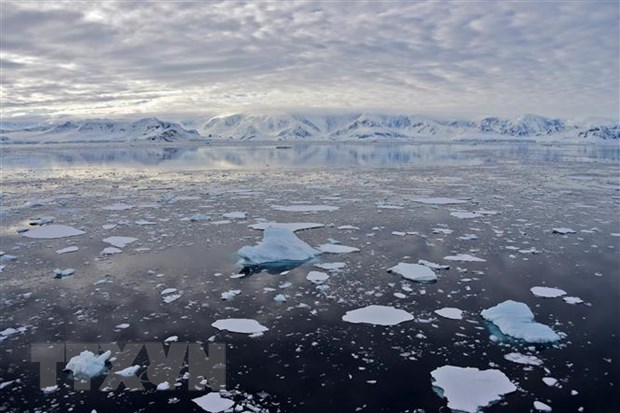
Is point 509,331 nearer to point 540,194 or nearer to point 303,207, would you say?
point 303,207

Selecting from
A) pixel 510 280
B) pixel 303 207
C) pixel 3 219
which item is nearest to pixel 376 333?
pixel 510 280

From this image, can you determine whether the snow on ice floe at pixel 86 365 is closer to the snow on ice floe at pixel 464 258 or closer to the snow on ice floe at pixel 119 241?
the snow on ice floe at pixel 119 241

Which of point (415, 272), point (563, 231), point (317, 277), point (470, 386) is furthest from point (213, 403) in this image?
point (563, 231)

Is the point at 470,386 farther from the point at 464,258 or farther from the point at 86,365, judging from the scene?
the point at 464,258

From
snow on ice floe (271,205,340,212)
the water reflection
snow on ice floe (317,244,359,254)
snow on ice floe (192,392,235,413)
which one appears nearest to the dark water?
snow on ice floe (192,392,235,413)

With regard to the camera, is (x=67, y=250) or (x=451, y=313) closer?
(x=451, y=313)

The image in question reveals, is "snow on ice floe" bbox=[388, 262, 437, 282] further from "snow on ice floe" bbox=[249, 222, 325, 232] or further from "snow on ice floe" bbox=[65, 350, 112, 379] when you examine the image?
"snow on ice floe" bbox=[65, 350, 112, 379]
